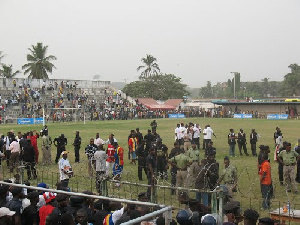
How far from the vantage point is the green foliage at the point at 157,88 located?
276ft

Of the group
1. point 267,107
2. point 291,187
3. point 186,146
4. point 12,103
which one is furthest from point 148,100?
point 291,187

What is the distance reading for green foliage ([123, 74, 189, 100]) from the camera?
276 ft

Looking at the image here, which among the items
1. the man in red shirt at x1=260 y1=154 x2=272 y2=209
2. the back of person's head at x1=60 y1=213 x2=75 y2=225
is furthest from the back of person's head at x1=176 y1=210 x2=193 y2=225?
the man in red shirt at x1=260 y1=154 x2=272 y2=209

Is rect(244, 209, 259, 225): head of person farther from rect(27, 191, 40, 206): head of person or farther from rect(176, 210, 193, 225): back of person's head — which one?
rect(27, 191, 40, 206): head of person

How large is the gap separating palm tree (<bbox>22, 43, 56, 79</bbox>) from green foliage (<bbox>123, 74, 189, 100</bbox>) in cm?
2224

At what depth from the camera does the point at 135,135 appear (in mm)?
18719

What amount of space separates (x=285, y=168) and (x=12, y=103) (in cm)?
4119

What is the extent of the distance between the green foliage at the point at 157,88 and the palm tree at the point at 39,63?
22.2 metres

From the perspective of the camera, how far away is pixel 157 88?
8481 cm

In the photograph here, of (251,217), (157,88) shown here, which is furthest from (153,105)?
(251,217)

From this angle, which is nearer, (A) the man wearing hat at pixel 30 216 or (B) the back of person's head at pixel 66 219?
(B) the back of person's head at pixel 66 219

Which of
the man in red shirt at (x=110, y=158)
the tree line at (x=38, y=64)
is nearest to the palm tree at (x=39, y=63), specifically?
the tree line at (x=38, y=64)

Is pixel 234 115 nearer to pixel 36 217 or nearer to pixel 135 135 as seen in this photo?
pixel 135 135

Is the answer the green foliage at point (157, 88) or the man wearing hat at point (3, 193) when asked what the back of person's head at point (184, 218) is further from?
the green foliage at point (157, 88)
